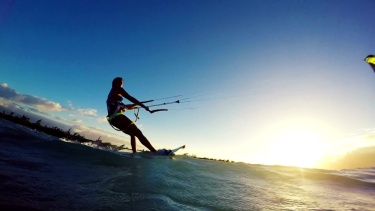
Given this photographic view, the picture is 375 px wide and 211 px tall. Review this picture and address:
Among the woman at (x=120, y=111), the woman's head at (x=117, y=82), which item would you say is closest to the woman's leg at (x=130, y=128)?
the woman at (x=120, y=111)

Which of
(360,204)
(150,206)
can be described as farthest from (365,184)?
(150,206)

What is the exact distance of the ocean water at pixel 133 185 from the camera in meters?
4.29

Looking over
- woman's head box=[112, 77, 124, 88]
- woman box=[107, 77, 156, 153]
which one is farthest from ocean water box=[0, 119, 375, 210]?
woman's head box=[112, 77, 124, 88]

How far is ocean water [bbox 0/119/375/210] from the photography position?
169 inches

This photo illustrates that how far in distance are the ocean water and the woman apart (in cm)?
342

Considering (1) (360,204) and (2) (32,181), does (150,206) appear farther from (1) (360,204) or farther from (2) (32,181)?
(1) (360,204)

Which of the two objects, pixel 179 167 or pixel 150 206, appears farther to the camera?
pixel 179 167

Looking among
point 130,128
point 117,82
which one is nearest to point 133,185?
point 130,128

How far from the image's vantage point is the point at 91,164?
23.1 feet

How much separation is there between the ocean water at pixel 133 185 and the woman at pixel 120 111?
3.42m

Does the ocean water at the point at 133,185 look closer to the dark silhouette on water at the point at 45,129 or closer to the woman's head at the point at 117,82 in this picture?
the woman's head at the point at 117,82

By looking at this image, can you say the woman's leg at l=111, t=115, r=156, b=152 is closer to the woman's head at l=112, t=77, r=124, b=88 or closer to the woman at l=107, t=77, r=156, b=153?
the woman at l=107, t=77, r=156, b=153

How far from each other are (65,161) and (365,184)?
31.4 feet

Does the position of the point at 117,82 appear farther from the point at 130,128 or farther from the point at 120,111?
the point at 130,128
